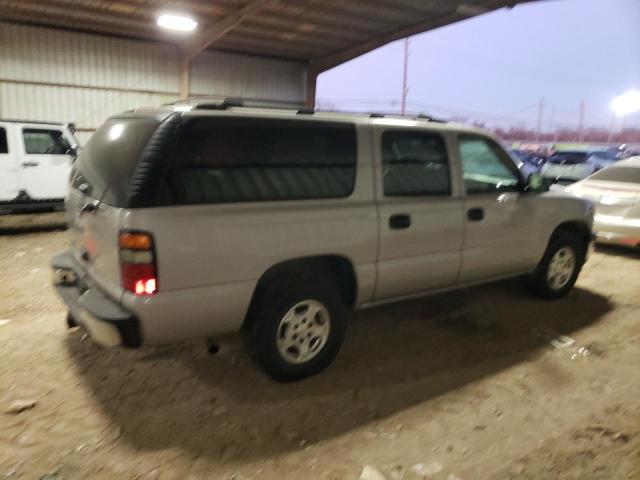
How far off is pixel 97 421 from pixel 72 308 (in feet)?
2.45

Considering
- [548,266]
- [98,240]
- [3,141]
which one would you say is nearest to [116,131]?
[98,240]

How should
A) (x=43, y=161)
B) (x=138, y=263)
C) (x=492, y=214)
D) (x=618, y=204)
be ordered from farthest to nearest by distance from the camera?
(x=43, y=161)
(x=618, y=204)
(x=492, y=214)
(x=138, y=263)

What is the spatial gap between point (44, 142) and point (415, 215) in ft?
26.6

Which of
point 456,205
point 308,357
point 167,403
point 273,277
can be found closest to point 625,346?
point 456,205

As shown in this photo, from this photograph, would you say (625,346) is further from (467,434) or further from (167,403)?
(167,403)

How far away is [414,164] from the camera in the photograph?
Result: 377 cm

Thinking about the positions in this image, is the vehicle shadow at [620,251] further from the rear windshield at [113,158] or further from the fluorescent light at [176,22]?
the fluorescent light at [176,22]

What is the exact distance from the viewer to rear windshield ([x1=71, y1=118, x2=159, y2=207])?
277cm

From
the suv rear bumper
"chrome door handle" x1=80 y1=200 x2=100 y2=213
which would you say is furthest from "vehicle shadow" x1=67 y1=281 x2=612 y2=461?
"chrome door handle" x1=80 y1=200 x2=100 y2=213

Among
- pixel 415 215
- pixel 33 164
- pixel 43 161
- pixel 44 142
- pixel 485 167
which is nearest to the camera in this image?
pixel 415 215

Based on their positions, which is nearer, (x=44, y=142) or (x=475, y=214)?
(x=475, y=214)

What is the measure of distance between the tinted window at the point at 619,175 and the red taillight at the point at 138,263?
7693 mm

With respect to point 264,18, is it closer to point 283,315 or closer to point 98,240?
point 98,240

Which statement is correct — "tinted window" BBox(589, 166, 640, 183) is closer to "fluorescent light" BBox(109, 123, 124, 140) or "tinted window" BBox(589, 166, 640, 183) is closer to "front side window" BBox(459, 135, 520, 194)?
"front side window" BBox(459, 135, 520, 194)
